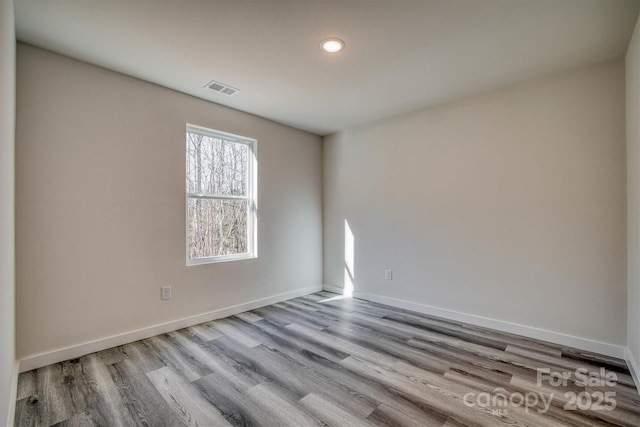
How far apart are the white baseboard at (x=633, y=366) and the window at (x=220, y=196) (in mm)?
3442

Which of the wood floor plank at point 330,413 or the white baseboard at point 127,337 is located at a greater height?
the white baseboard at point 127,337

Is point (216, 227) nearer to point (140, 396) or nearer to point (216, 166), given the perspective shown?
point (216, 166)

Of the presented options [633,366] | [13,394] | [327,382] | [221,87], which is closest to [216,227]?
[221,87]

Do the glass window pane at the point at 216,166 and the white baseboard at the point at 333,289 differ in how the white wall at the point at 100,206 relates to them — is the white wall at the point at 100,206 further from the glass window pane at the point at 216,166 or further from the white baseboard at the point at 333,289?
the white baseboard at the point at 333,289

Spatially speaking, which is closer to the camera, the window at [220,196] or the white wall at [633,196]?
the white wall at [633,196]

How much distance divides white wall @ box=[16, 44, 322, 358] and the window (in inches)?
6.0

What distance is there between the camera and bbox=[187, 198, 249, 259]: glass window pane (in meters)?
3.21

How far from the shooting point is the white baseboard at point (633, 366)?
1996mm

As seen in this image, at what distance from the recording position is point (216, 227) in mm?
3424

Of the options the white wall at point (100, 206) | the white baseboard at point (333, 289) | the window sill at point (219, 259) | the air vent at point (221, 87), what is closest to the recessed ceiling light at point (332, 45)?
the air vent at point (221, 87)

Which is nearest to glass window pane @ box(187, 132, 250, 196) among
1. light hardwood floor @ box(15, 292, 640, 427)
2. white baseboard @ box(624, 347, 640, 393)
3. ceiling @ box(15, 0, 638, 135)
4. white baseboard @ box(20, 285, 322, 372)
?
ceiling @ box(15, 0, 638, 135)

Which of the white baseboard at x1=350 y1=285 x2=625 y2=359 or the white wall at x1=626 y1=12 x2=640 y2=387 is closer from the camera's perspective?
the white wall at x1=626 y1=12 x2=640 y2=387

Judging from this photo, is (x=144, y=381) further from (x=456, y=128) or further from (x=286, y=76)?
(x=456, y=128)

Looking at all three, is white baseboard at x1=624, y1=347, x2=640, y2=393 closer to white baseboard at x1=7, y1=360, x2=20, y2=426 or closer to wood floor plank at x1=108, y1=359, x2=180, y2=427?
wood floor plank at x1=108, y1=359, x2=180, y2=427
